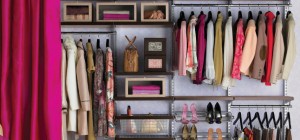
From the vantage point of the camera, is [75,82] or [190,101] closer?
[75,82]

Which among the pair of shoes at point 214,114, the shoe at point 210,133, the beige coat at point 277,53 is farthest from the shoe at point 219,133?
the beige coat at point 277,53

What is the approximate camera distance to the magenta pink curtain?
931mm

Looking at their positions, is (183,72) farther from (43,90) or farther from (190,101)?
(43,90)

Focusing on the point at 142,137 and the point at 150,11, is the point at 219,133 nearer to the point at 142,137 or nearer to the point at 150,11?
the point at 142,137

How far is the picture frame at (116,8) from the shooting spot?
13.5 ft

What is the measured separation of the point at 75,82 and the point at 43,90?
309 centimetres

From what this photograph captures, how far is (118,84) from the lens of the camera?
175 inches

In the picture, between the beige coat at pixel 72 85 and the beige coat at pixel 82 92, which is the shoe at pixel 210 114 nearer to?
the beige coat at pixel 82 92

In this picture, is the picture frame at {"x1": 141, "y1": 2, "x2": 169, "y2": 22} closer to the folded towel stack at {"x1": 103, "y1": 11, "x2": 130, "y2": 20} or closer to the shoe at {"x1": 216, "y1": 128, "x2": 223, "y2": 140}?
the folded towel stack at {"x1": 103, "y1": 11, "x2": 130, "y2": 20}

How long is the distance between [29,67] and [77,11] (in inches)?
130

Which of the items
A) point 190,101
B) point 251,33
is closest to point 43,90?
point 251,33

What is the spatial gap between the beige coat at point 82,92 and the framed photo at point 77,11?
318 millimetres

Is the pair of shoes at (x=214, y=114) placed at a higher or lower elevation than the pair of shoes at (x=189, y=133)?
higher

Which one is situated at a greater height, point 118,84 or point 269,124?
point 118,84
